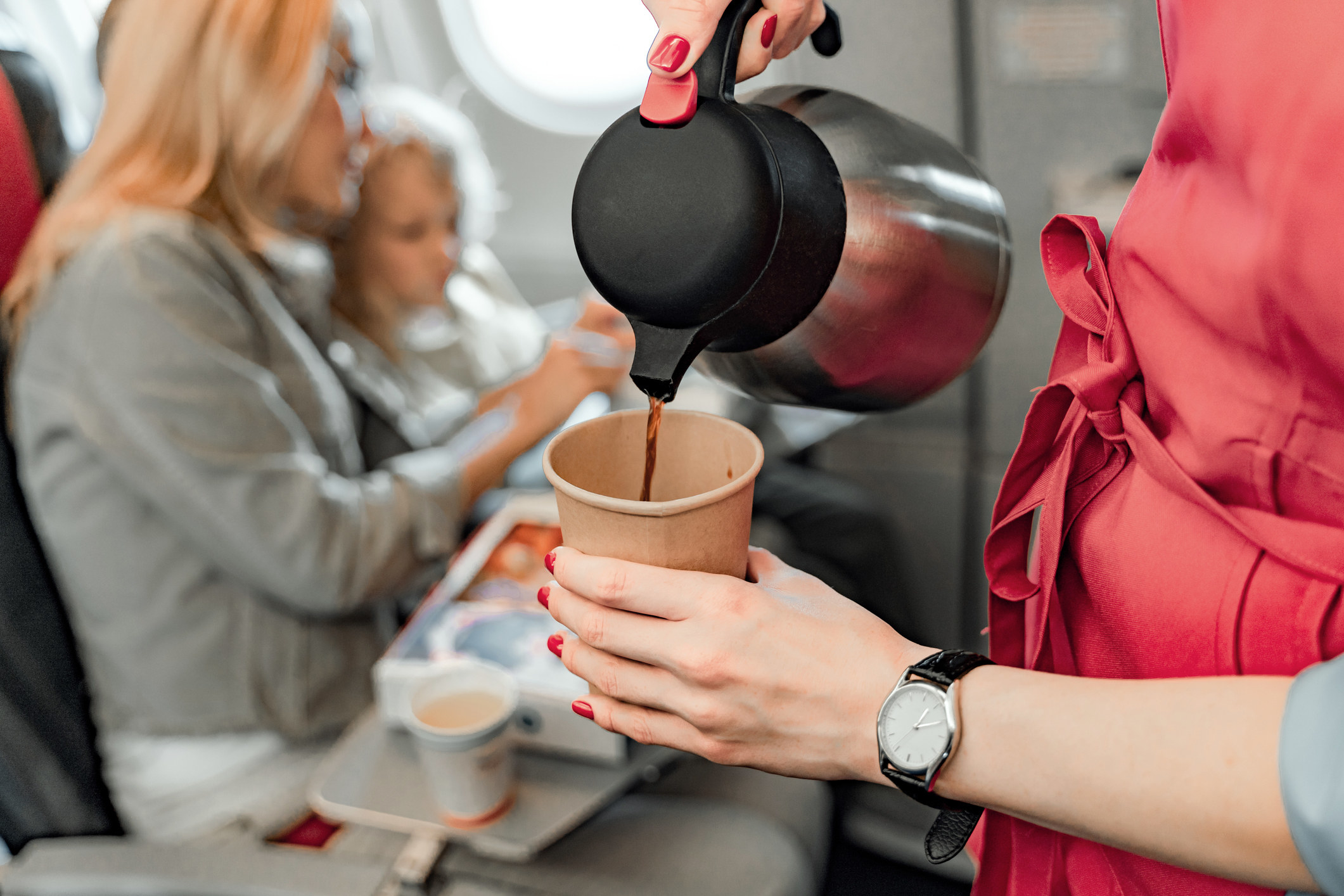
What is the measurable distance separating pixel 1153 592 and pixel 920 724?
5.6 inches

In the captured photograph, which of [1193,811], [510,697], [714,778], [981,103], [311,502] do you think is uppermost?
[981,103]

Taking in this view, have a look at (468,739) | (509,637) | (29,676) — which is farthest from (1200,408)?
(29,676)

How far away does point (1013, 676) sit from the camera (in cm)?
45

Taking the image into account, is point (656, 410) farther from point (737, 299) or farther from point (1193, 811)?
point (1193, 811)

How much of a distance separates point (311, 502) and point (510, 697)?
0.33 metres

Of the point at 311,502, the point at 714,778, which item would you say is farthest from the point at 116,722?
the point at 714,778

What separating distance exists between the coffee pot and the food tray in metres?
0.44

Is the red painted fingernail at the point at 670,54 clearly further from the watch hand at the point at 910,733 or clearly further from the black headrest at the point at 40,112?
the black headrest at the point at 40,112

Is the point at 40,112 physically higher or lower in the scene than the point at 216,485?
higher

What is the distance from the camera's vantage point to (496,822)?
33.0 inches

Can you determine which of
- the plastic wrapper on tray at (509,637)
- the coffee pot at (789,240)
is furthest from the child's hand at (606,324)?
the coffee pot at (789,240)

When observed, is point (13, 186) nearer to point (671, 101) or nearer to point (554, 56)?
point (671, 101)

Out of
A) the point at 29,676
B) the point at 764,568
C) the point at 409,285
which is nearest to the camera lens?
the point at 764,568

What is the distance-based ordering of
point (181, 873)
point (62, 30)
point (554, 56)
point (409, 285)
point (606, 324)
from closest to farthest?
point (181, 873)
point (606, 324)
point (409, 285)
point (62, 30)
point (554, 56)
